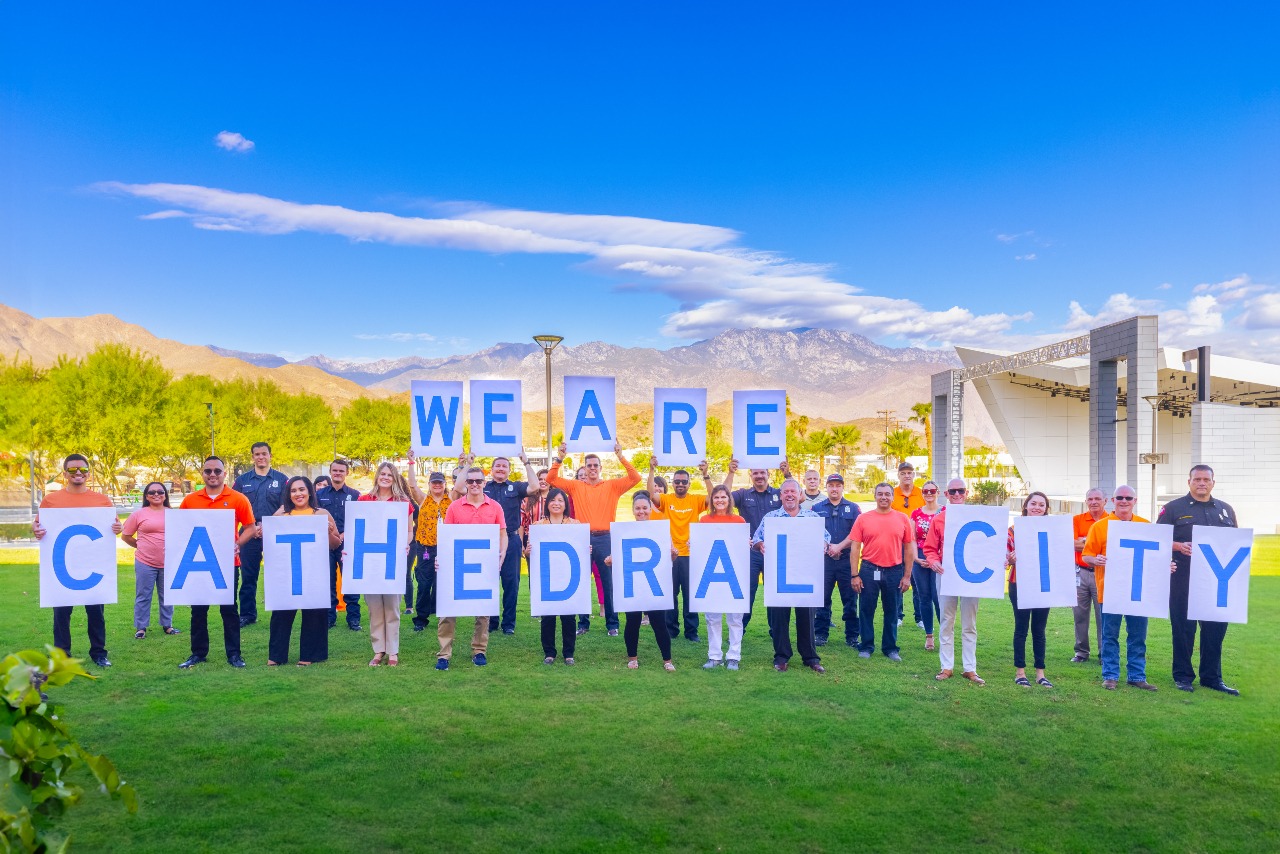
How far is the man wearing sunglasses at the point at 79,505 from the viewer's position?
27.3 ft

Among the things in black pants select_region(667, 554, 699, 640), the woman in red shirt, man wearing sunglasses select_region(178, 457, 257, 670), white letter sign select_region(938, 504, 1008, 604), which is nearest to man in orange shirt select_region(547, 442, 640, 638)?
black pants select_region(667, 554, 699, 640)


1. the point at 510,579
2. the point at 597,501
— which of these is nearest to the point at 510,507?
the point at 510,579

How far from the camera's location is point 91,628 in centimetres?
847

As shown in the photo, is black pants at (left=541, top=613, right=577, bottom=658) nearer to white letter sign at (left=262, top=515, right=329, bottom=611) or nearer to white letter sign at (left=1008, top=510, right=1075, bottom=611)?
white letter sign at (left=262, top=515, right=329, bottom=611)

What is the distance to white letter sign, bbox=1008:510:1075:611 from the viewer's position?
7.96 meters

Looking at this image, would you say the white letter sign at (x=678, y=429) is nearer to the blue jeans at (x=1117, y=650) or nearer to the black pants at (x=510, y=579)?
the black pants at (x=510, y=579)

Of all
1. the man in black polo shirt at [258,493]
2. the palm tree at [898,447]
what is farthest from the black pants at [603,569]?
the palm tree at [898,447]

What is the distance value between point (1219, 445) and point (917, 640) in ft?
92.2

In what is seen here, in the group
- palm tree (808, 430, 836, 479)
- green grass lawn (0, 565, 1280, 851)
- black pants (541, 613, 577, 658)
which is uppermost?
palm tree (808, 430, 836, 479)

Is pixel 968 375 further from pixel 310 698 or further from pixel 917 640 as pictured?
pixel 310 698

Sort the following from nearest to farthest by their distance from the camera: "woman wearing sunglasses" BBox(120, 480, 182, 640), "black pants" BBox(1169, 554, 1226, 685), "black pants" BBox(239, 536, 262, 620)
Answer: "black pants" BBox(1169, 554, 1226, 685) → "woman wearing sunglasses" BBox(120, 480, 182, 640) → "black pants" BBox(239, 536, 262, 620)

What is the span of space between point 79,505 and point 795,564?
6784 millimetres

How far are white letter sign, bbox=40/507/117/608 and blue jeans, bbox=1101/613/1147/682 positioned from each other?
848 cm

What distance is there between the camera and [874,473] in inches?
2058
